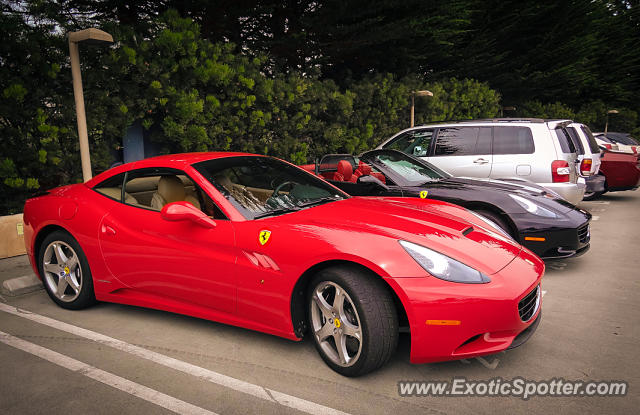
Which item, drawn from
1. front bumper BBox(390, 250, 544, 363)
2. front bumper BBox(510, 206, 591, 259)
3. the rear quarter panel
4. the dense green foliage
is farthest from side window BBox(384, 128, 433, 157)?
front bumper BBox(390, 250, 544, 363)

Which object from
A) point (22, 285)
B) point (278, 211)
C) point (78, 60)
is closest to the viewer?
point (278, 211)

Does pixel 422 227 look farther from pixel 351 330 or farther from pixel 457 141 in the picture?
pixel 457 141

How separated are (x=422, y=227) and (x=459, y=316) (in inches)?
27.5

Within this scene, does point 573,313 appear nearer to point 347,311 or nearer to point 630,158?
point 347,311

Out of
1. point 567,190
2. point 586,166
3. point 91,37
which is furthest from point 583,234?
point 91,37

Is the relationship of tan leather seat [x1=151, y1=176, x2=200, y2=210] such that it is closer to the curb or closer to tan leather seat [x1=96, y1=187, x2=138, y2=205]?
tan leather seat [x1=96, y1=187, x2=138, y2=205]

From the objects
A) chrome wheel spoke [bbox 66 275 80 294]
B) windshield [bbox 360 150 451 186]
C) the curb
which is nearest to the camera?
chrome wheel spoke [bbox 66 275 80 294]

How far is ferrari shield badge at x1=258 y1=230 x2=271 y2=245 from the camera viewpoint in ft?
9.91

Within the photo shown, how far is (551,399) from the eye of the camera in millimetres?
2570

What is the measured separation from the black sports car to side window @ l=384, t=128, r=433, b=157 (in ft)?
5.44

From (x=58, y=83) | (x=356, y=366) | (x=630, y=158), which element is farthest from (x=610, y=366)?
(x=630, y=158)

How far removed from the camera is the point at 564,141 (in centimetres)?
711

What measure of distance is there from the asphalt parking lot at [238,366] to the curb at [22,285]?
1.46ft

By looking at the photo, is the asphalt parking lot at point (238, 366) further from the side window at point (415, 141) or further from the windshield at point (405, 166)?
the side window at point (415, 141)
